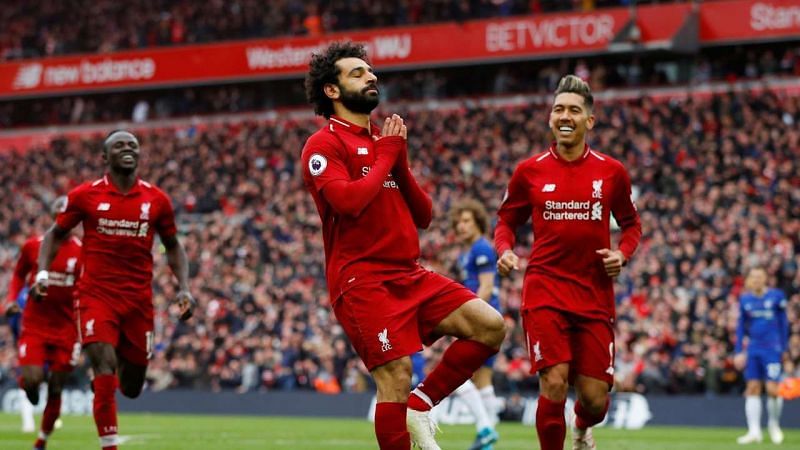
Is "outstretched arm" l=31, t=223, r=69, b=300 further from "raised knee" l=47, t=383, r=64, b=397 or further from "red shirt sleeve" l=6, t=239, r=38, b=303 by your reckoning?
"red shirt sleeve" l=6, t=239, r=38, b=303

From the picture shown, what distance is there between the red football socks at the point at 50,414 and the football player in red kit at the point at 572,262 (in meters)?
5.79

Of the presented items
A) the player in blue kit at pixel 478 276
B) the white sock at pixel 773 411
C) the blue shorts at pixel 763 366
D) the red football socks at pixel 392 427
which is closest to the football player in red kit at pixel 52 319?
the player in blue kit at pixel 478 276

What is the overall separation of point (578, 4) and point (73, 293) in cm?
2592

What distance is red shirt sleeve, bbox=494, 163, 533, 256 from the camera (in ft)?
33.2

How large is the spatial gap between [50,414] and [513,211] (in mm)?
5906

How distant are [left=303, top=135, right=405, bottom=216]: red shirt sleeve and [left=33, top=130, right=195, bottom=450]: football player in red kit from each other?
11.7ft

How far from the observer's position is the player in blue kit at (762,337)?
18.6 metres

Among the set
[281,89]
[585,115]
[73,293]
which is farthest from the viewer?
[281,89]

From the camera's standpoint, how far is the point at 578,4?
3922cm

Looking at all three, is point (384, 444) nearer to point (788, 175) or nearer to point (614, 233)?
point (614, 233)

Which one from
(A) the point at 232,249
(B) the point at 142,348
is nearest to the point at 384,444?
(B) the point at 142,348

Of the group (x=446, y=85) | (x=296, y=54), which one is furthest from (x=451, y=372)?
(x=296, y=54)

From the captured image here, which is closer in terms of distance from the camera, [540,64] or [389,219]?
[389,219]

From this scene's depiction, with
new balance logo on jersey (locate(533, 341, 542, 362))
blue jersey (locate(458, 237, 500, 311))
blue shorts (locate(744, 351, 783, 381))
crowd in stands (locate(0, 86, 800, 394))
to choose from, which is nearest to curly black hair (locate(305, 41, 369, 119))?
new balance logo on jersey (locate(533, 341, 542, 362))
